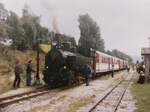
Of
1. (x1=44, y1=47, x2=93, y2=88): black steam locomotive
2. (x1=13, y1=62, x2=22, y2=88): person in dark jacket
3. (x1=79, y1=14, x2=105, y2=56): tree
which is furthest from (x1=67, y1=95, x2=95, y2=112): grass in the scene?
(x1=79, y1=14, x2=105, y2=56): tree

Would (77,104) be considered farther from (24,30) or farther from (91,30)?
(91,30)

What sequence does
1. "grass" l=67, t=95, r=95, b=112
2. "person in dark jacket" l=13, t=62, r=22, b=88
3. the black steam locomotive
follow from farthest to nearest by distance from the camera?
the black steam locomotive → "person in dark jacket" l=13, t=62, r=22, b=88 → "grass" l=67, t=95, r=95, b=112

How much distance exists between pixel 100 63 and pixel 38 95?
2026 centimetres

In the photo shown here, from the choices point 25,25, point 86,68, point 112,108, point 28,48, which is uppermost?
point 25,25

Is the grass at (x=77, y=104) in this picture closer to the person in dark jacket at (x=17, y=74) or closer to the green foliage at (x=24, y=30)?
the person in dark jacket at (x=17, y=74)

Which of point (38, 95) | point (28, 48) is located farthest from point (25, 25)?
point (38, 95)

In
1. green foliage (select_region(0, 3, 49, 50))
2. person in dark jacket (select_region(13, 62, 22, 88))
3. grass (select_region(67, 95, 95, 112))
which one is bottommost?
grass (select_region(67, 95, 95, 112))

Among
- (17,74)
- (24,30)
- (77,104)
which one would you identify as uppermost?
(24,30)

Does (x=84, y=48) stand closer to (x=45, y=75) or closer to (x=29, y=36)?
(x=45, y=75)

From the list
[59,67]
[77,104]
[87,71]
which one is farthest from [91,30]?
[77,104]

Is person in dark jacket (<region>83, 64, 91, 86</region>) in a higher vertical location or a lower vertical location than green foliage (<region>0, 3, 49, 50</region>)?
lower

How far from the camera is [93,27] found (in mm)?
97812

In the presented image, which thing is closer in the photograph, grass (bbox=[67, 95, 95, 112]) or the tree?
grass (bbox=[67, 95, 95, 112])

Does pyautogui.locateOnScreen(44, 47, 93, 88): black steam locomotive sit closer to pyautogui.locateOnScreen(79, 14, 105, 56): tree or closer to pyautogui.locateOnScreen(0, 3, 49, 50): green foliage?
pyautogui.locateOnScreen(0, 3, 49, 50): green foliage
